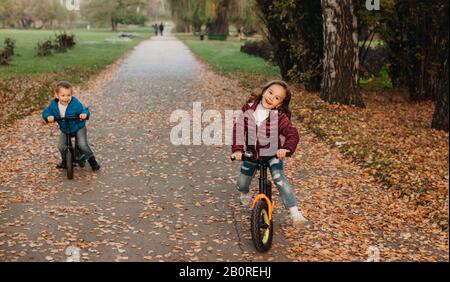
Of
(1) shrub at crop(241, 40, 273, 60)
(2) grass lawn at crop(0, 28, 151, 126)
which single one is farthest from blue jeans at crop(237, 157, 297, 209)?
(1) shrub at crop(241, 40, 273, 60)

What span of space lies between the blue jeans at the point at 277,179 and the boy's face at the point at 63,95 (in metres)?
3.09

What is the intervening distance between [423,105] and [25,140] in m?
10.6

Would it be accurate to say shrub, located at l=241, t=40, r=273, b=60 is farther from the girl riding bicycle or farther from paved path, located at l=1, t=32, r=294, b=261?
the girl riding bicycle

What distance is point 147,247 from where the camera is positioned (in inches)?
213

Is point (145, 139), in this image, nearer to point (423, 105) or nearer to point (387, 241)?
point (387, 241)

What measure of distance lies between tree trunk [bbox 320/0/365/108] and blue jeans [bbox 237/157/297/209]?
8.24 metres

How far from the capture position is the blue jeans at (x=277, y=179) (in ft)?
18.3

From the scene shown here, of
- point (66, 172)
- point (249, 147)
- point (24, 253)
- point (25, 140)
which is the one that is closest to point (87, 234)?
point (24, 253)

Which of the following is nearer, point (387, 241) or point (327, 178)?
point (387, 241)

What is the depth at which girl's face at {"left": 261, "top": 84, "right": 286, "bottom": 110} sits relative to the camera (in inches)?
206

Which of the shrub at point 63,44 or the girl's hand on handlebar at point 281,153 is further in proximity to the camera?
the shrub at point 63,44

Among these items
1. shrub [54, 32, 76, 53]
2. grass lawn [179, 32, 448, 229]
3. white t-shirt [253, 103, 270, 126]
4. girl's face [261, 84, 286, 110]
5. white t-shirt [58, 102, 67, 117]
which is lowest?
grass lawn [179, 32, 448, 229]

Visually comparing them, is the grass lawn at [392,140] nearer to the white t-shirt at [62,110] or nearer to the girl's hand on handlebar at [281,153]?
the girl's hand on handlebar at [281,153]

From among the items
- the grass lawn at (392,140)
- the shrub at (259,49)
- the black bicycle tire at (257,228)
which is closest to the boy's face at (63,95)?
the black bicycle tire at (257,228)
